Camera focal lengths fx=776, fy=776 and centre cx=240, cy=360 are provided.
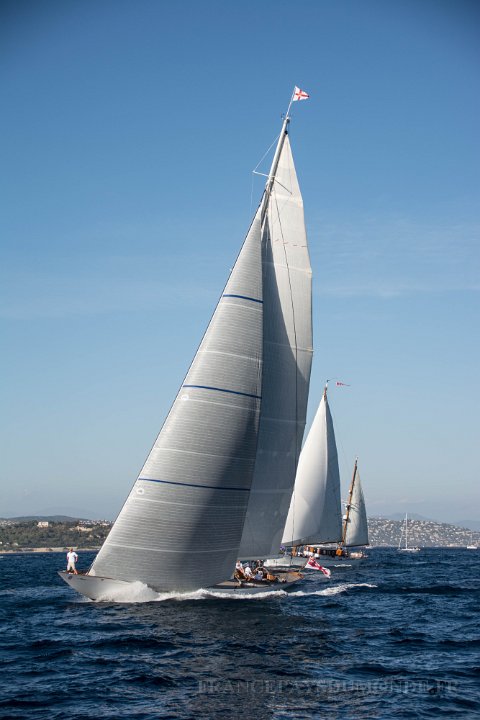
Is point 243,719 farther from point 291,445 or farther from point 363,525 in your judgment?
point 363,525

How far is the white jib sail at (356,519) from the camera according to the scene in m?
90.9

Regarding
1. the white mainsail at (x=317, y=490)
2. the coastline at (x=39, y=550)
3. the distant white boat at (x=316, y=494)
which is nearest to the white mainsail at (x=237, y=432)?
the distant white boat at (x=316, y=494)

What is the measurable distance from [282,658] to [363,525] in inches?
2716

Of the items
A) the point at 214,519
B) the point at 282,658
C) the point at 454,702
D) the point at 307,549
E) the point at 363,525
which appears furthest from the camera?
the point at 363,525

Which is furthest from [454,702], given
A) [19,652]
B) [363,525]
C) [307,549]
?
[363,525]

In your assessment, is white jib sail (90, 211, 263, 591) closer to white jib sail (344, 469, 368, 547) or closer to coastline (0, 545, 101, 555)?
white jib sail (344, 469, 368, 547)

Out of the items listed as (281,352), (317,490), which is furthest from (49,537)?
(281,352)

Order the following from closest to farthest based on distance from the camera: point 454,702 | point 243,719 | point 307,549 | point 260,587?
point 243,719 → point 454,702 → point 260,587 → point 307,549

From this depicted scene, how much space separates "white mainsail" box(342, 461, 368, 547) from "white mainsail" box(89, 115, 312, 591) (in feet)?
168

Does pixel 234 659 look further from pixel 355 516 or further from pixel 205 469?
pixel 355 516

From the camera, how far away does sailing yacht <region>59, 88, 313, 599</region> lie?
33.3 meters

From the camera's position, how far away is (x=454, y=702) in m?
21.3

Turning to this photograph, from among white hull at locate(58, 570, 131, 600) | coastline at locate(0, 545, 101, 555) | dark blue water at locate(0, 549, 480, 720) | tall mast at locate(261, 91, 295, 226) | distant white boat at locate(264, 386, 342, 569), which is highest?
tall mast at locate(261, 91, 295, 226)

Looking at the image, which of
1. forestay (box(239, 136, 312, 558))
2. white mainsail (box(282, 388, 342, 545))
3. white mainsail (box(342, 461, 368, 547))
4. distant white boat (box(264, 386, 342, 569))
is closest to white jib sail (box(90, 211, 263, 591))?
forestay (box(239, 136, 312, 558))
